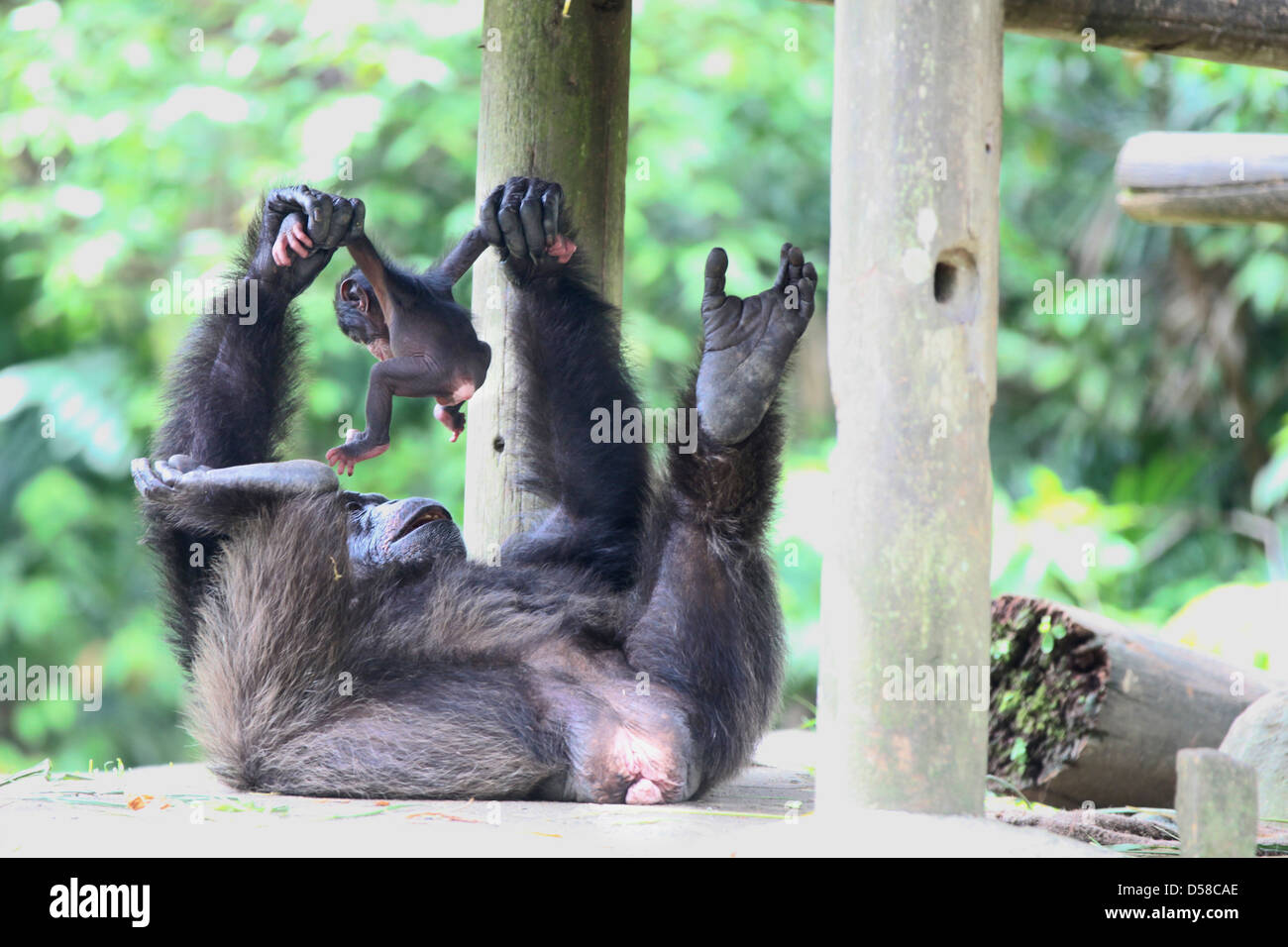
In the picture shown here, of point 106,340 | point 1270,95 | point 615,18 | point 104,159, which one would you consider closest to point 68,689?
point 106,340

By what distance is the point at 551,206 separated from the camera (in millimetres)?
4262

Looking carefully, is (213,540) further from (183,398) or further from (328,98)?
(328,98)

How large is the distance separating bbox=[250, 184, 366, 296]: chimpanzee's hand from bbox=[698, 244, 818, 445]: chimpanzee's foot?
104 cm

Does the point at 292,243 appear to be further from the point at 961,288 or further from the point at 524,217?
the point at 961,288

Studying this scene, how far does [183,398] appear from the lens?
4.40 m

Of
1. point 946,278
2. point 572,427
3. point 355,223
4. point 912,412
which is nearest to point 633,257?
point 572,427

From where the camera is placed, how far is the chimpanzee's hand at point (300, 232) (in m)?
4.05

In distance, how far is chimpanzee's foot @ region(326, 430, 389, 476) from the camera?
3.76 meters

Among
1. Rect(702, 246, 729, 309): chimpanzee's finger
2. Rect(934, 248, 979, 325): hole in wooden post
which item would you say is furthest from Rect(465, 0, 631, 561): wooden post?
Rect(934, 248, 979, 325): hole in wooden post

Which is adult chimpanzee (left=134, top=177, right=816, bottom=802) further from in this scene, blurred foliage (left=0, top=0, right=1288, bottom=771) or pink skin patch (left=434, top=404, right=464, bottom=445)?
blurred foliage (left=0, top=0, right=1288, bottom=771)

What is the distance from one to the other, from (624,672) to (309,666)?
87cm

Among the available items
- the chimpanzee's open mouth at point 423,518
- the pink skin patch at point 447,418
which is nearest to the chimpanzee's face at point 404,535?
the chimpanzee's open mouth at point 423,518

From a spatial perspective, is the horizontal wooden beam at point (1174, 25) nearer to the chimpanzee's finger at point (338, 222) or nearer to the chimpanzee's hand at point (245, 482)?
the chimpanzee's finger at point (338, 222)

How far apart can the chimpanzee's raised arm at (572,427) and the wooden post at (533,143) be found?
0.10 m
